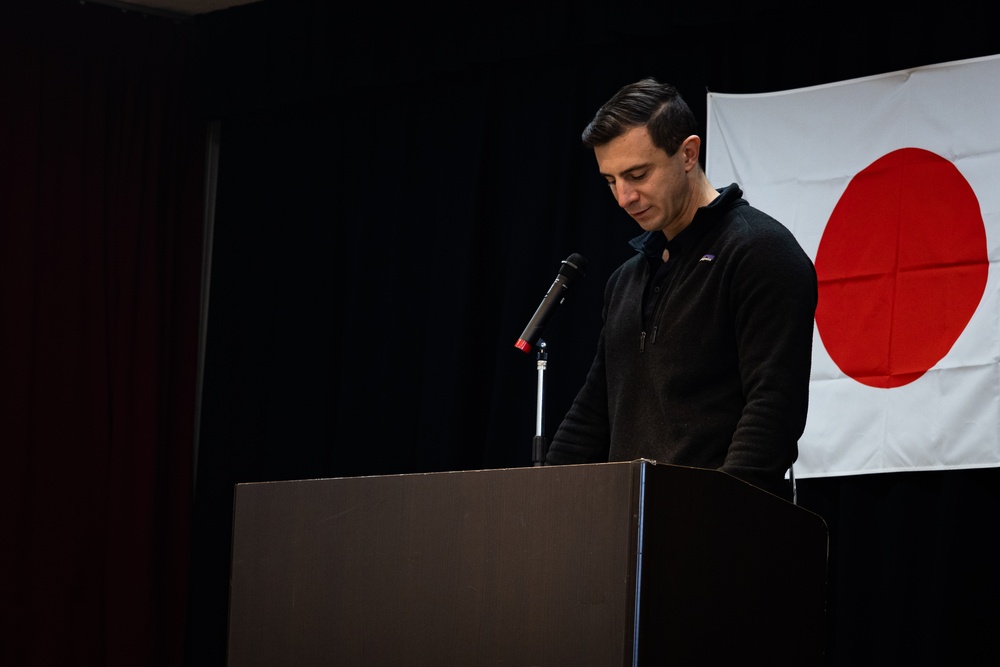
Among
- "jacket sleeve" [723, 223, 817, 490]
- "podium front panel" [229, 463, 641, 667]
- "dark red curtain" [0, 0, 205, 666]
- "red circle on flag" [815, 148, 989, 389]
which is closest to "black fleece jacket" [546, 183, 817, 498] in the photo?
"jacket sleeve" [723, 223, 817, 490]

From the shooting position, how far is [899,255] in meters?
3.39

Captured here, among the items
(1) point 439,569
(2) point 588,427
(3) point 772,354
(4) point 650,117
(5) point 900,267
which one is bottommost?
(1) point 439,569

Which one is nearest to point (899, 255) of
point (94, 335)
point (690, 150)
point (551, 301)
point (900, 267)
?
point (900, 267)

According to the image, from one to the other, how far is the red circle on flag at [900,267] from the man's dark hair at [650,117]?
1395 millimetres

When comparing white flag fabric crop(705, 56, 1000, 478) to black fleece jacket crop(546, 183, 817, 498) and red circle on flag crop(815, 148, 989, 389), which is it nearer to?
red circle on flag crop(815, 148, 989, 389)

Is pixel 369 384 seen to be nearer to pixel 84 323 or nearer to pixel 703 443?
pixel 84 323

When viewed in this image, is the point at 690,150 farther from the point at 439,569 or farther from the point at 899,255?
the point at 899,255

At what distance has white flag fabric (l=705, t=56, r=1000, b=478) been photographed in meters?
3.23

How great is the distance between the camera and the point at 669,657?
143 centimetres

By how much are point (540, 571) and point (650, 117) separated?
3.05 ft

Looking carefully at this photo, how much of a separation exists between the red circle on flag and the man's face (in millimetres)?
1365

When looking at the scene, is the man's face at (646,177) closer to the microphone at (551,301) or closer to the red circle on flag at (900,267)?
the microphone at (551,301)

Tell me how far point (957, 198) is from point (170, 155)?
3.06 m

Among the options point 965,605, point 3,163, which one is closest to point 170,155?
point 3,163
